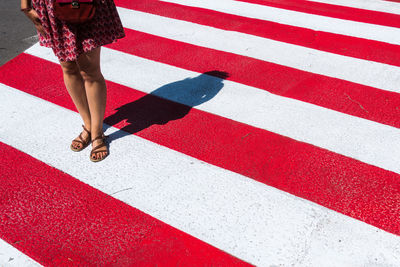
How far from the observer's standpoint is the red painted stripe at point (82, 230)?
1.97 m

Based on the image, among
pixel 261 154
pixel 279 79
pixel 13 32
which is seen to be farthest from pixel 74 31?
pixel 13 32

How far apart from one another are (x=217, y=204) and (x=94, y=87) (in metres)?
1.13

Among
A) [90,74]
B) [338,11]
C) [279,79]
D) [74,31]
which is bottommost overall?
[279,79]

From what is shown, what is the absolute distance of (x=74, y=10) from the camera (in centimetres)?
217

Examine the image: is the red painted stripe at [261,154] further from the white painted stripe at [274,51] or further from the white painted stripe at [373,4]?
the white painted stripe at [373,4]

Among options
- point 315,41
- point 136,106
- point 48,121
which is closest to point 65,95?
point 48,121

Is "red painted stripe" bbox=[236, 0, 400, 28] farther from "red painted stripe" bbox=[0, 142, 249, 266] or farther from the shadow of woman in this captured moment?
"red painted stripe" bbox=[0, 142, 249, 266]

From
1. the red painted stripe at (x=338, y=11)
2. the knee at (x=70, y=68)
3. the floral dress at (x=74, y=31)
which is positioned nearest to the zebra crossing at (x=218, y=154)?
the red painted stripe at (x=338, y=11)

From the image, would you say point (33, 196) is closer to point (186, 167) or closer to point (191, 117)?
point (186, 167)

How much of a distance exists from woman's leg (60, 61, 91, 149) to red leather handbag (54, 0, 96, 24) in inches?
13.8

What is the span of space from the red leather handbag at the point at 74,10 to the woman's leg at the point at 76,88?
35cm

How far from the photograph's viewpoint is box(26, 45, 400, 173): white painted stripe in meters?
2.66

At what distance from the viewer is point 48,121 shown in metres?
3.12

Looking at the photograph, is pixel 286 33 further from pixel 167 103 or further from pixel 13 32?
pixel 13 32
